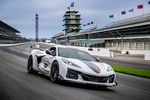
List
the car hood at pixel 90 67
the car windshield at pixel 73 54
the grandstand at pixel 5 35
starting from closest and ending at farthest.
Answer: the car hood at pixel 90 67 → the car windshield at pixel 73 54 → the grandstand at pixel 5 35

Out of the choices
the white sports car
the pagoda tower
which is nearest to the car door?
the white sports car

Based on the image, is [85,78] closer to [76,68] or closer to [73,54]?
[76,68]

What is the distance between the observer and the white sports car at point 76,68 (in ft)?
29.5

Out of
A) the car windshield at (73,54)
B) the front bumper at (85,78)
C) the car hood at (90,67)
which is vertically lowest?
the front bumper at (85,78)

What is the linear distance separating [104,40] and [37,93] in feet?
283

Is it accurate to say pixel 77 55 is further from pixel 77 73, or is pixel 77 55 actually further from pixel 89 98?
pixel 89 98

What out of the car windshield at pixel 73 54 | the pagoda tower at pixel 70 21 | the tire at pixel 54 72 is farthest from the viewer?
the pagoda tower at pixel 70 21

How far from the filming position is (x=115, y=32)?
82.9m

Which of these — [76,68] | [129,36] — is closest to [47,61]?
[76,68]

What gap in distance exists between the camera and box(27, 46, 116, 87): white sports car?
9.00 meters

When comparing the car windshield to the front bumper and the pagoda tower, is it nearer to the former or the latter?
the front bumper

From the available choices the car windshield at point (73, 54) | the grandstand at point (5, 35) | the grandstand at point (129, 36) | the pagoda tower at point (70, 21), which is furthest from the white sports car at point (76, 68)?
the pagoda tower at point (70, 21)

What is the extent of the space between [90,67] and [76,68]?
0.42m

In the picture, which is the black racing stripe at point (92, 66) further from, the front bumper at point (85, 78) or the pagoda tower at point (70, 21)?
the pagoda tower at point (70, 21)
